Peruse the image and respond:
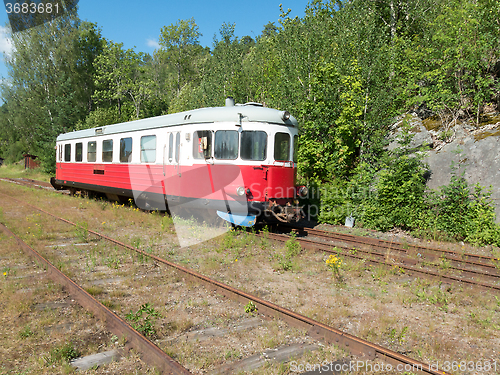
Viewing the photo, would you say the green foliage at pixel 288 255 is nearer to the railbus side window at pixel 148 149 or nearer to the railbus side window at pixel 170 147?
the railbus side window at pixel 170 147

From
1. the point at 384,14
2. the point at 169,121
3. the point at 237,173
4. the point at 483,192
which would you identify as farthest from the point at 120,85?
the point at 483,192

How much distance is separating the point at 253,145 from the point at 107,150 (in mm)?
7594

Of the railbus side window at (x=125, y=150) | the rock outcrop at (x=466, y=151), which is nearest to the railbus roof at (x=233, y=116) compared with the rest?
the railbus side window at (x=125, y=150)

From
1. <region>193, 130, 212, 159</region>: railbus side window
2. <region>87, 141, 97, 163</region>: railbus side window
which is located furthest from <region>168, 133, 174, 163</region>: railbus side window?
<region>87, 141, 97, 163</region>: railbus side window

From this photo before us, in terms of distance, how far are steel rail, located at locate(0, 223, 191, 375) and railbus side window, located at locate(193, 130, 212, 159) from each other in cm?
460

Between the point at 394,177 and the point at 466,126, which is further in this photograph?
the point at 466,126

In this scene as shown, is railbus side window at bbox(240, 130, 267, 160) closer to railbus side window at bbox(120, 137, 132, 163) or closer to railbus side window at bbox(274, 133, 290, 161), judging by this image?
railbus side window at bbox(274, 133, 290, 161)

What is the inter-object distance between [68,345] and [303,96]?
1296 cm

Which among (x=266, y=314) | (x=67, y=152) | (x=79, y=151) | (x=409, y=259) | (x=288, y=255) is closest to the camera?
(x=266, y=314)

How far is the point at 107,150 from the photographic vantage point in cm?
1404

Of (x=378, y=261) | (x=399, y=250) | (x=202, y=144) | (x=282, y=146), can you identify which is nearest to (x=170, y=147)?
(x=202, y=144)

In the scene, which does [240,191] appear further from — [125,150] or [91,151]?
[91,151]

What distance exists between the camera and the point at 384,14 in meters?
20.9

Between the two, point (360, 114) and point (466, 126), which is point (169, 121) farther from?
point (466, 126)
